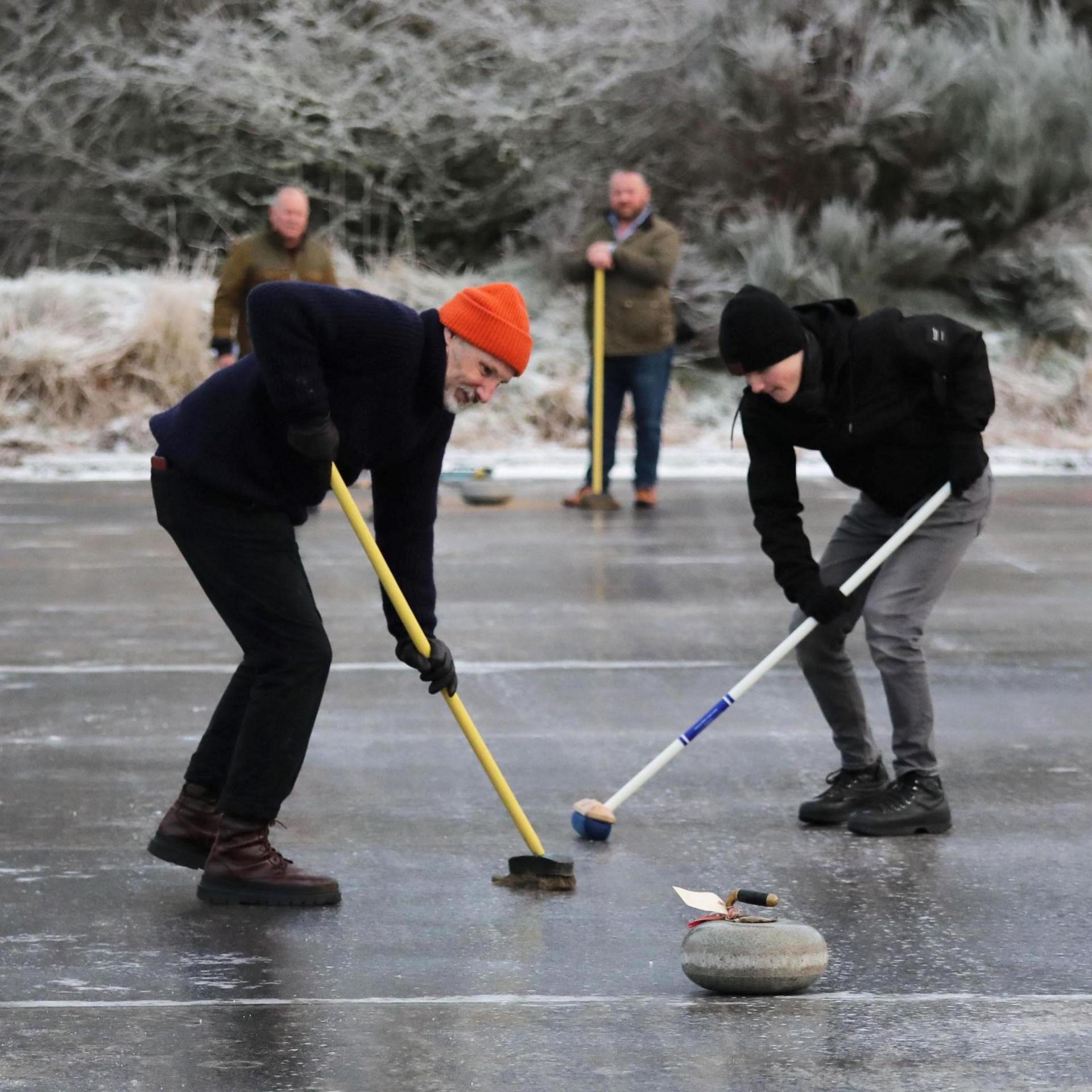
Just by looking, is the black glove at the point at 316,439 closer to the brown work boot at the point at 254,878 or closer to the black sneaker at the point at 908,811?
the brown work boot at the point at 254,878

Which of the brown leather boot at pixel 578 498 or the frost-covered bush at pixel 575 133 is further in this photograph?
the frost-covered bush at pixel 575 133

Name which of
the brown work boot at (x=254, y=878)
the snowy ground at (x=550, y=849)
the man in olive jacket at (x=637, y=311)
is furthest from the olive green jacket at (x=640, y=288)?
the brown work boot at (x=254, y=878)

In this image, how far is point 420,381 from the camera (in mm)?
5145

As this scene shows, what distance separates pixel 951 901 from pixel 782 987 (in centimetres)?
92

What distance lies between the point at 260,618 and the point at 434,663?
1.60ft

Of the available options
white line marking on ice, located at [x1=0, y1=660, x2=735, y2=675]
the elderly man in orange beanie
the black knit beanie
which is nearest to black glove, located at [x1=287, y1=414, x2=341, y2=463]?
the elderly man in orange beanie

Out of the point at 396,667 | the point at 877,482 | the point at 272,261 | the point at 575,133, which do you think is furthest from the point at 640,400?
the point at 575,133

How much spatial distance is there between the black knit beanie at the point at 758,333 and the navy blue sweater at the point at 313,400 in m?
0.87

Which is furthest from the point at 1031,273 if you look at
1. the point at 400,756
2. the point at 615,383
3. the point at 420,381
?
the point at 420,381

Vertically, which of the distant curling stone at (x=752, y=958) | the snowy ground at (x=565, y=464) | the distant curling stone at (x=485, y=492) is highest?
the distant curling stone at (x=752, y=958)

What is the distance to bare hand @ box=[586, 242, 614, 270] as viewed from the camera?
43.8 ft

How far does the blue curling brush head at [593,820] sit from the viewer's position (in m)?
5.86

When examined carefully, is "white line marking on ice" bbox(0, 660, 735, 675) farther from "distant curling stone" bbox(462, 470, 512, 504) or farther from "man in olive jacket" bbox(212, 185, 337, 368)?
"distant curling stone" bbox(462, 470, 512, 504)

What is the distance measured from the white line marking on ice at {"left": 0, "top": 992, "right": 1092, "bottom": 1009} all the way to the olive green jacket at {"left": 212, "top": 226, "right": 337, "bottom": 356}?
28.2 ft
